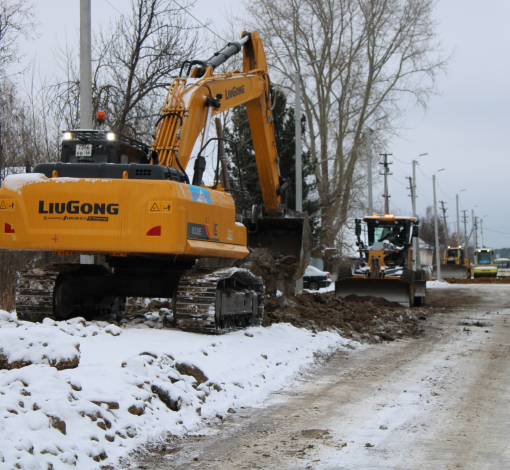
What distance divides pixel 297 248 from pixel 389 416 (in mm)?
8496

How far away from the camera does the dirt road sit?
495cm

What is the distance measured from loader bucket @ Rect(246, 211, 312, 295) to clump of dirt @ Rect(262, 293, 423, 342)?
1.60 ft

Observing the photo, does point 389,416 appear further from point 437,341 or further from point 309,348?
point 437,341

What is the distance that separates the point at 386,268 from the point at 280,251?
713 cm

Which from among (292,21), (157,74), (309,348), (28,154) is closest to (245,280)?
(309,348)

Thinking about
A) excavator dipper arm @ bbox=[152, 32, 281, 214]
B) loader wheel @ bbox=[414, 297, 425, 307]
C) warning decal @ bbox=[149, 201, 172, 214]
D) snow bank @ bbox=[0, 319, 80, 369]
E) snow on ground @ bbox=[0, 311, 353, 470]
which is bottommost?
loader wheel @ bbox=[414, 297, 425, 307]

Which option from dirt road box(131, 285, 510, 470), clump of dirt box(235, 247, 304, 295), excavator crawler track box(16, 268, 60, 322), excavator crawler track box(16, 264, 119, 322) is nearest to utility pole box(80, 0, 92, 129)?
excavator crawler track box(16, 264, 119, 322)

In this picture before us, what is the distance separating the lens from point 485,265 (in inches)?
2277

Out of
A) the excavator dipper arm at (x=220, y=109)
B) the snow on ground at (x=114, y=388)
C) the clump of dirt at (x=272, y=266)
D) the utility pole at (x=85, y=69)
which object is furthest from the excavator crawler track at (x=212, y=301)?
the utility pole at (x=85, y=69)

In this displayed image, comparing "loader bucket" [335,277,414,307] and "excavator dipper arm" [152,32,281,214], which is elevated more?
"excavator dipper arm" [152,32,281,214]

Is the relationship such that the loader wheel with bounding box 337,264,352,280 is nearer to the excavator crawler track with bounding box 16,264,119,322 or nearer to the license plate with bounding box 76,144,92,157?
the excavator crawler track with bounding box 16,264,119,322

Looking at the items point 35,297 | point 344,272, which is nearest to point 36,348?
point 35,297

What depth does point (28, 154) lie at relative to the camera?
18.5 meters

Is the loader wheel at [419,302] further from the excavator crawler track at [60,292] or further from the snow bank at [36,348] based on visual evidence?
the snow bank at [36,348]
